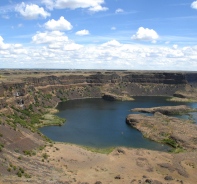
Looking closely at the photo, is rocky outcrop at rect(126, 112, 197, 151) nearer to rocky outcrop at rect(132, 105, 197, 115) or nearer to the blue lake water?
the blue lake water

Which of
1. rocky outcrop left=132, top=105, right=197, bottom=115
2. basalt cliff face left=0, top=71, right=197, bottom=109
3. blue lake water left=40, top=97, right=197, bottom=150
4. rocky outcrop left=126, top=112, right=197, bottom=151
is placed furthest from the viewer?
basalt cliff face left=0, top=71, right=197, bottom=109

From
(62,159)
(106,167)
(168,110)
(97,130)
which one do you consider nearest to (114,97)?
(168,110)

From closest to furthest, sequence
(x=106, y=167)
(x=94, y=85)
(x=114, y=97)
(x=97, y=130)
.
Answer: (x=106, y=167) < (x=97, y=130) < (x=114, y=97) < (x=94, y=85)

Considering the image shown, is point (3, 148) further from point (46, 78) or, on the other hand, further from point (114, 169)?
point (46, 78)

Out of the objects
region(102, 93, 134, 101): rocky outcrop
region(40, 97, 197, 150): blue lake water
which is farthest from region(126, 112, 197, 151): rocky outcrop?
region(102, 93, 134, 101): rocky outcrop

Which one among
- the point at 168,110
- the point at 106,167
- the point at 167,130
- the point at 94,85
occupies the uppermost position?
the point at 94,85

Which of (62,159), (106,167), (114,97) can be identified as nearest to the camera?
(106,167)

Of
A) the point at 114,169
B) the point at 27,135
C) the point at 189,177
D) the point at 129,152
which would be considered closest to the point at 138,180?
the point at 114,169

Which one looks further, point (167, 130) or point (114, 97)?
point (114, 97)

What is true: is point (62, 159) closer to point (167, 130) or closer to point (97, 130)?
point (97, 130)
